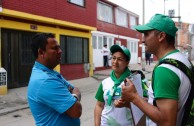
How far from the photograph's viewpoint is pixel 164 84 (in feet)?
5.71

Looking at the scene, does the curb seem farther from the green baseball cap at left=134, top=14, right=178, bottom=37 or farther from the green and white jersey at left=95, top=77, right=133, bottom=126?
the green baseball cap at left=134, top=14, right=178, bottom=37

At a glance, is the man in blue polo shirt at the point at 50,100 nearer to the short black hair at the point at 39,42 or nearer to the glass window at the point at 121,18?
the short black hair at the point at 39,42

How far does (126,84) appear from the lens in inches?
78.9

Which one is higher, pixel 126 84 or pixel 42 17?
pixel 42 17

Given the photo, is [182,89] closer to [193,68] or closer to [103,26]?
[193,68]

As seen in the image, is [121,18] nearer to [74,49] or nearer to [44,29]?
[74,49]

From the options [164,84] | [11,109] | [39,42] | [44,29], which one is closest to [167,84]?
[164,84]

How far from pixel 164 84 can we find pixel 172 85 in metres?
0.05

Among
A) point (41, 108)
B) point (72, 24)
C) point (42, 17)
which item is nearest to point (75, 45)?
point (72, 24)

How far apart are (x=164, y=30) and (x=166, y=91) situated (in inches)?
18.0

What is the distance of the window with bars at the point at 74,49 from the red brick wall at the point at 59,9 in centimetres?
107

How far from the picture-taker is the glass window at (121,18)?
83.4ft

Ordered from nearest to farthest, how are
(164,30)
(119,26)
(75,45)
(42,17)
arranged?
(164,30) → (42,17) → (75,45) → (119,26)

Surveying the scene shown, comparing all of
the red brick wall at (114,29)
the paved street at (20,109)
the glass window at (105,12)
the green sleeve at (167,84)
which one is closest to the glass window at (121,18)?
the red brick wall at (114,29)
